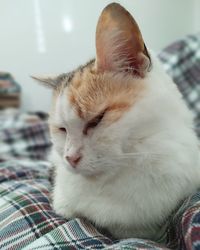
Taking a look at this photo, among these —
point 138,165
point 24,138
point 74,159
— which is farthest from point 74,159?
point 24,138

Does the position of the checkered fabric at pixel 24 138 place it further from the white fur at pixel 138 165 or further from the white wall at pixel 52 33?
the white fur at pixel 138 165

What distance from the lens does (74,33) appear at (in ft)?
5.57

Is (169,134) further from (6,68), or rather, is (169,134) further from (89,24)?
(6,68)

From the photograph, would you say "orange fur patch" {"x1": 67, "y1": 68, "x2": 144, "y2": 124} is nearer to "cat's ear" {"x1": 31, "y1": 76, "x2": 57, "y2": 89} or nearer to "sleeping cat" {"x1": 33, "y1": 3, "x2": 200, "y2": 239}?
"sleeping cat" {"x1": 33, "y1": 3, "x2": 200, "y2": 239}

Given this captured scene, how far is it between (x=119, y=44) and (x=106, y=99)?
9 centimetres

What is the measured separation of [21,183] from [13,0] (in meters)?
1.00

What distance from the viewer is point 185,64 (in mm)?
1514

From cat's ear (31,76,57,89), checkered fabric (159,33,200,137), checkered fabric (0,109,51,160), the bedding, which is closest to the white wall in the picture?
checkered fabric (159,33,200,137)

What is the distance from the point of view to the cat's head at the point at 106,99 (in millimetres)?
541

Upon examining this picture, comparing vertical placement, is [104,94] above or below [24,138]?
above

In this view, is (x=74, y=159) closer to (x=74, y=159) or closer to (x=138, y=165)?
(x=74, y=159)

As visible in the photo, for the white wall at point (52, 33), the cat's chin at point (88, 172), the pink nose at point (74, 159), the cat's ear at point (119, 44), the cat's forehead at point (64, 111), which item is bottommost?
the cat's chin at point (88, 172)

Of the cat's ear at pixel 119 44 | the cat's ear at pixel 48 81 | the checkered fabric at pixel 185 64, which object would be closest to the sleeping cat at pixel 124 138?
the cat's ear at pixel 119 44

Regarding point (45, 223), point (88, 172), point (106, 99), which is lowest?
point (45, 223)
